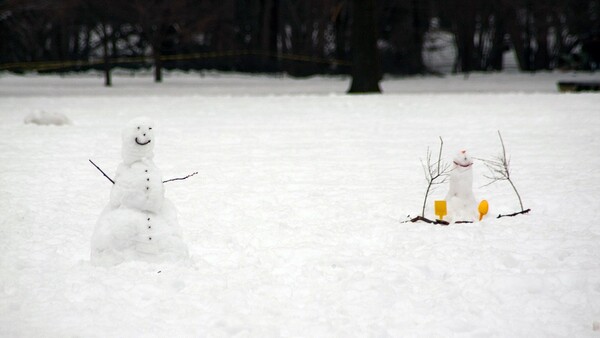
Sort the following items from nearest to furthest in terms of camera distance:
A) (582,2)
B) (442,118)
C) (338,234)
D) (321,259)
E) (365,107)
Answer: (321,259) < (338,234) < (442,118) < (365,107) < (582,2)

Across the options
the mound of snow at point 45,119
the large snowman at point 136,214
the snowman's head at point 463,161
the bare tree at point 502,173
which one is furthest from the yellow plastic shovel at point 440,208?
the mound of snow at point 45,119

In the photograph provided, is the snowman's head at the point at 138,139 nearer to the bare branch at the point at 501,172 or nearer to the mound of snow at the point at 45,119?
the bare branch at the point at 501,172

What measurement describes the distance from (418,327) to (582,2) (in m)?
30.7

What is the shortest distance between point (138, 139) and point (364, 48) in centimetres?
1697

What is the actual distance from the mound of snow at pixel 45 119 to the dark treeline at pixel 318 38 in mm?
18275

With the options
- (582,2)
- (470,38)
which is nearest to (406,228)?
(582,2)

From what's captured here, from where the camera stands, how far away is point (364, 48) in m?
21.7

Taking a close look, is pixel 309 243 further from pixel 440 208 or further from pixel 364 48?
pixel 364 48

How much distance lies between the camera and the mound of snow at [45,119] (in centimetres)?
1337

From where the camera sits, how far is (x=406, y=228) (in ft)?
21.3

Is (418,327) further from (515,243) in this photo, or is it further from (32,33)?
(32,33)

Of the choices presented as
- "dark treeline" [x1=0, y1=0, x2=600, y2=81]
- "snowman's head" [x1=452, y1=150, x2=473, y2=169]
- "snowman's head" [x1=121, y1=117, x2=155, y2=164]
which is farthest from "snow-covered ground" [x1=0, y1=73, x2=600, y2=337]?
"dark treeline" [x1=0, y1=0, x2=600, y2=81]

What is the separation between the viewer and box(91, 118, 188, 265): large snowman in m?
5.30

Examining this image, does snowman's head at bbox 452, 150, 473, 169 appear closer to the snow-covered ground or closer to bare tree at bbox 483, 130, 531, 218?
bare tree at bbox 483, 130, 531, 218
